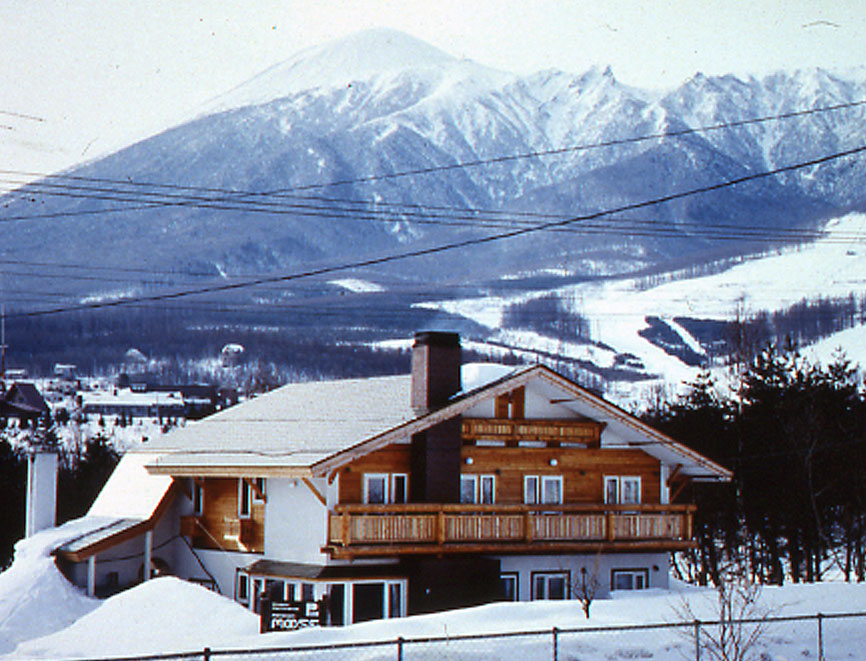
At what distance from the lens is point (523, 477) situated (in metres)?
39.2

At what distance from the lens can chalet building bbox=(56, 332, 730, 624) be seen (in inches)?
1378

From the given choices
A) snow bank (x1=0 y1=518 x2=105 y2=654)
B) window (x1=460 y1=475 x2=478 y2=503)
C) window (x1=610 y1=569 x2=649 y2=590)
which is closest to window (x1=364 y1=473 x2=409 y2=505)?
window (x1=460 y1=475 x2=478 y2=503)

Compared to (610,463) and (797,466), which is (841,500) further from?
(610,463)

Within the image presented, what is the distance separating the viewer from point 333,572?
34531mm

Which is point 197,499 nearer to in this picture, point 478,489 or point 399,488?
point 399,488

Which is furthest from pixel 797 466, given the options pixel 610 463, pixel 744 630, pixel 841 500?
pixel 744 630

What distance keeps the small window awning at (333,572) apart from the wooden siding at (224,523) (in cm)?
246

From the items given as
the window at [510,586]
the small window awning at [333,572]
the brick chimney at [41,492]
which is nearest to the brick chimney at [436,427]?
the small window awning at [333,572]

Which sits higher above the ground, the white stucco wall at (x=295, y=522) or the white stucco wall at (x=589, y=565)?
the white stucco wall at (x=295, y=522)

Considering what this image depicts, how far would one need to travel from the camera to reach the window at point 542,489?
1548 inches

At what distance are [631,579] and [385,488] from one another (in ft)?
28.9

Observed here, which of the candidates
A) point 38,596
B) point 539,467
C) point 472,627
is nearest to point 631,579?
point 539,467

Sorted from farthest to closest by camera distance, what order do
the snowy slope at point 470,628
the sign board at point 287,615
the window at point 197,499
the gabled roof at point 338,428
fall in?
1. the window at point 197,499
2. the gabled roof at point 338,428
3. the sign board at point 287,615
4. the snowy slope at point 470,628

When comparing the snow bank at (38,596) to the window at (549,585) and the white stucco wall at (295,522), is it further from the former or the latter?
the window at (549,585)
